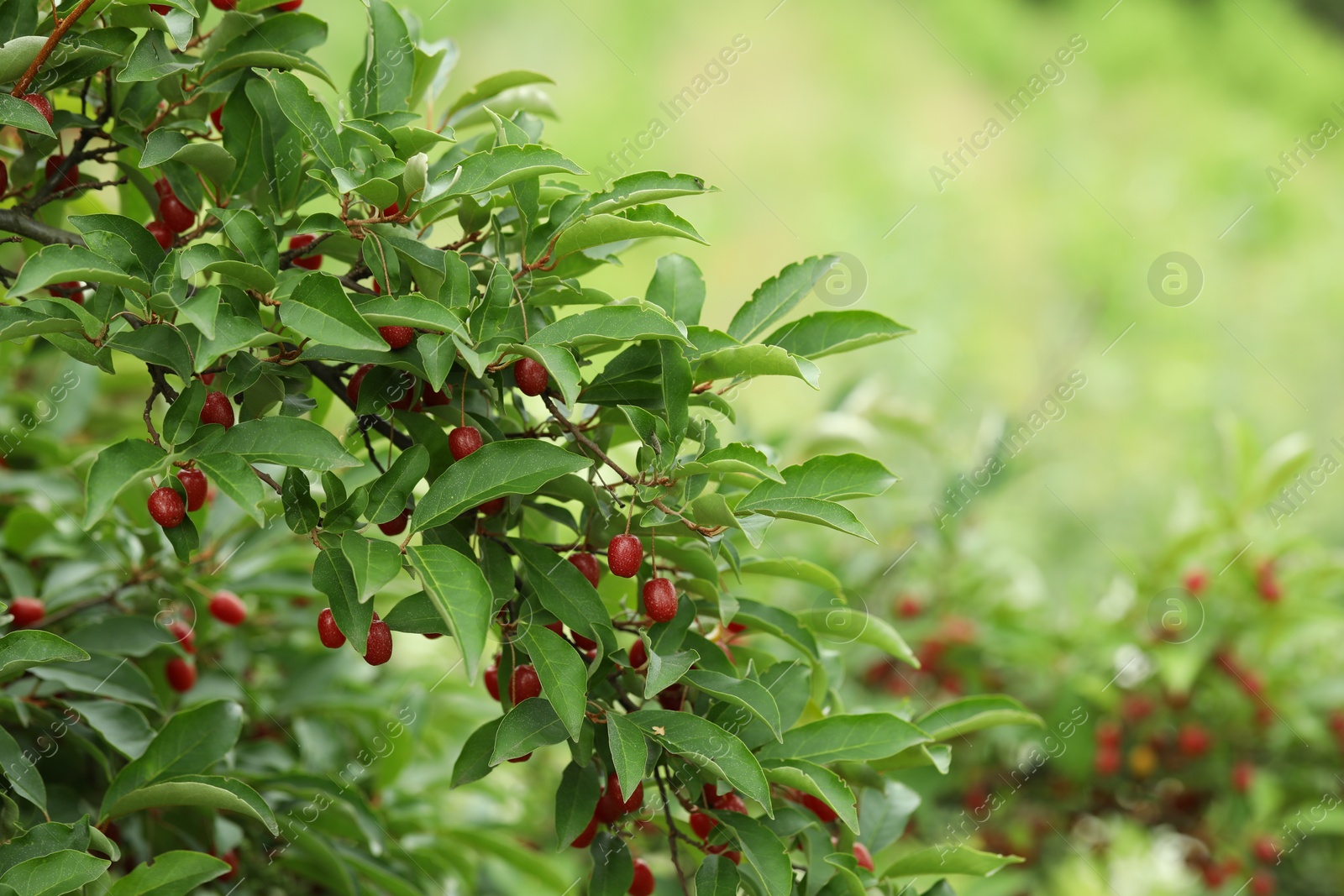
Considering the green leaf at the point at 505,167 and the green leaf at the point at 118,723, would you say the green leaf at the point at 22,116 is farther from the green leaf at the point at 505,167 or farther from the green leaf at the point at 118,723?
the green leaf at the point at 118,723

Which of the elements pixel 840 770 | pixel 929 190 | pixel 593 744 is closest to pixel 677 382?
pixel 593 744

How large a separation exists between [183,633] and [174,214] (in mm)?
507

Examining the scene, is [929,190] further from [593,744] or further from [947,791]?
[593,744]

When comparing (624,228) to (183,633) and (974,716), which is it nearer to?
(974,716)

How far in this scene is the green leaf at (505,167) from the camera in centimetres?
76

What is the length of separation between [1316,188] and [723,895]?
359 inches

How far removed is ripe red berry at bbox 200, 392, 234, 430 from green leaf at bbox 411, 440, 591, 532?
0.53 ft

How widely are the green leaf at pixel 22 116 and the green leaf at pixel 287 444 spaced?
10.3 inches

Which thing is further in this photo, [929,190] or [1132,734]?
[929,190]

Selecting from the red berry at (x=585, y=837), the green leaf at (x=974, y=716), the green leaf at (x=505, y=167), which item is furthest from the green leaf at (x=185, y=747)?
the green leaf at (x=974, y=716)

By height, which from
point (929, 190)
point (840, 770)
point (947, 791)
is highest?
Result: point (929, 190)

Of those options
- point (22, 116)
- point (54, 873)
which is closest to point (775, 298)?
point (22, 116)

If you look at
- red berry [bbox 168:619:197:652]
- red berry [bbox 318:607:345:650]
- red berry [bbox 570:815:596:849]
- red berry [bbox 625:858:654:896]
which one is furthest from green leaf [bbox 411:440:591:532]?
red berry [bbox 168:619:197:652]

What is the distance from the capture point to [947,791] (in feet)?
7.04
